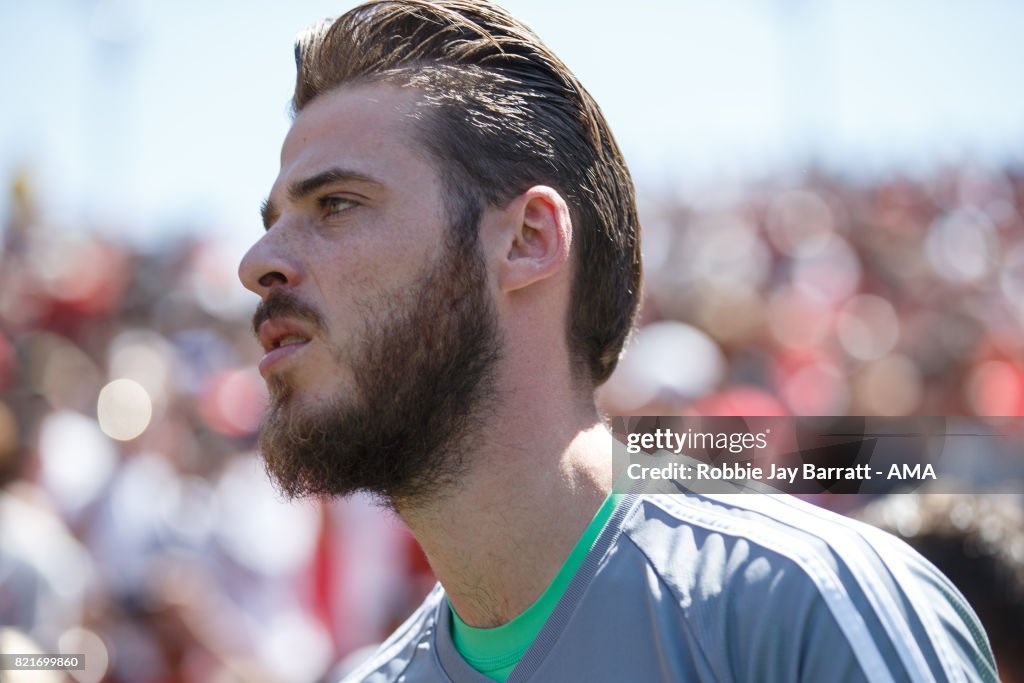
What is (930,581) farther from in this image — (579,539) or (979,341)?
(979,341)

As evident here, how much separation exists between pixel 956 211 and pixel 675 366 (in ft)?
31.4

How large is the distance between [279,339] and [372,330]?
230 mm

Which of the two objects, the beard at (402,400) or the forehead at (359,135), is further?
the forehead at (359,135)

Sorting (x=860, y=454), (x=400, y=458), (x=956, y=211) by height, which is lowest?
(x=956, y=211)

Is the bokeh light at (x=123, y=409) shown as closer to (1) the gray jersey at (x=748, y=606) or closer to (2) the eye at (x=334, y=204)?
(2) the eye at (x=334, y=204)

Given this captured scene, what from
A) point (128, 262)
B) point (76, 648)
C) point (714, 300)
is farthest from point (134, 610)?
point (128, 262)

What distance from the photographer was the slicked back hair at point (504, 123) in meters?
2.37

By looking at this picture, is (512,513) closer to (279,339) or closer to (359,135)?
(279,339)

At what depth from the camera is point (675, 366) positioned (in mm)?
6266

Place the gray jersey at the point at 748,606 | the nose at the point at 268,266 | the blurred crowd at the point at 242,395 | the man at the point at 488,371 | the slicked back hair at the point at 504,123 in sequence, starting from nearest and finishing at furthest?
1. the gray jersey at the point at 748,606
2. the man at the point at 488,371
3. the nose at the point at 268,266
4. the slicked back hair at the point at 504,123
5. the blurred crowd at the point at 242,395

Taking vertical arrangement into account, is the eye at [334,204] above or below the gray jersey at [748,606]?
above
